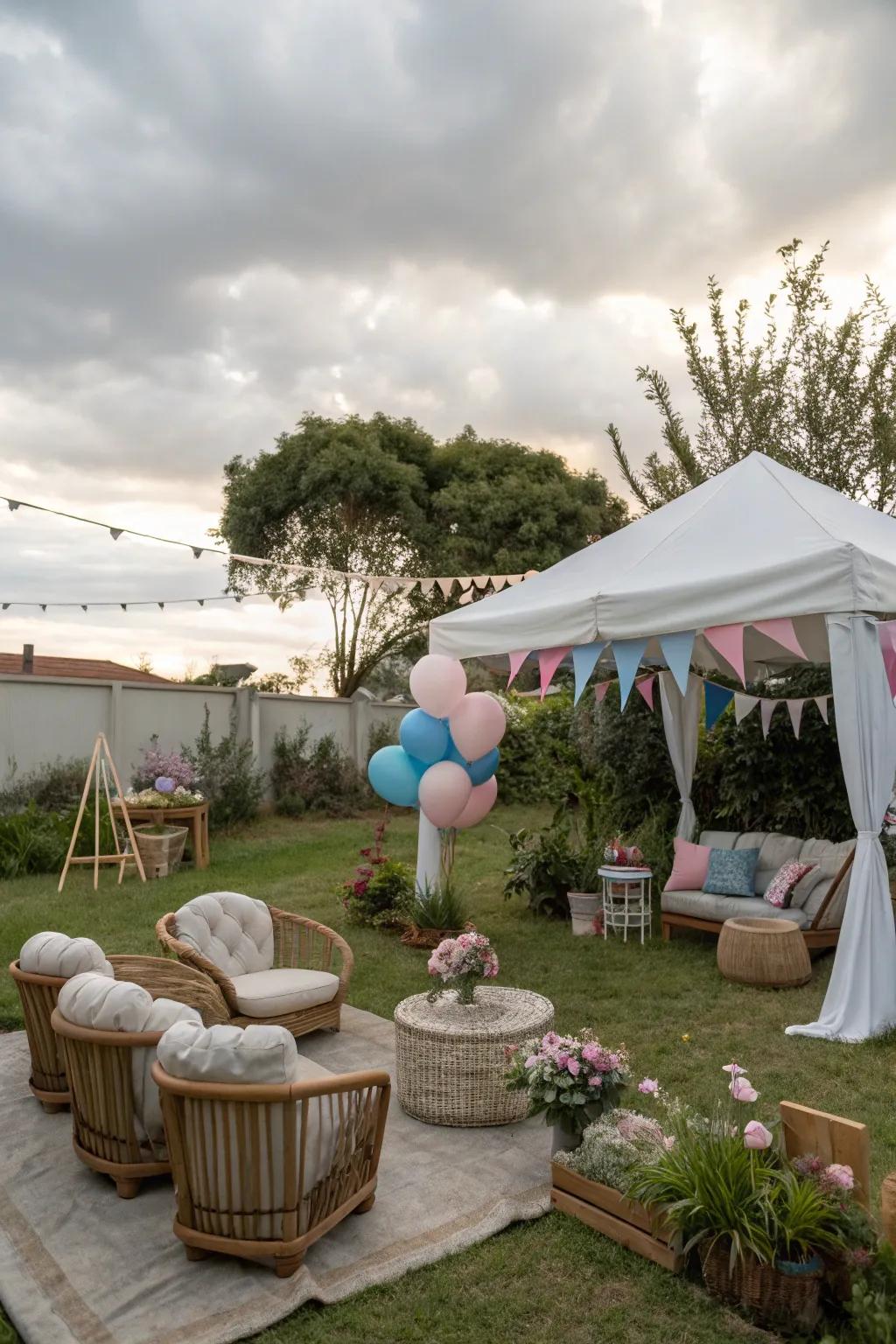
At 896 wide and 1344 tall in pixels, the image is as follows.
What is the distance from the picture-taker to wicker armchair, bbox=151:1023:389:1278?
9.21 ft

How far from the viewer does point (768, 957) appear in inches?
234

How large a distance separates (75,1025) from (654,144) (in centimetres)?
723

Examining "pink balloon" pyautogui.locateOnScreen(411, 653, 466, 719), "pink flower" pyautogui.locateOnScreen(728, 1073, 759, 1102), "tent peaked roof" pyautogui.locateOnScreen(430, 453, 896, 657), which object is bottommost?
"pink flower" pyautogui.locateOnScreen(728, 1073, 759, 1102)

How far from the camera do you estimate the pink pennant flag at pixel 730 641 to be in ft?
18.1

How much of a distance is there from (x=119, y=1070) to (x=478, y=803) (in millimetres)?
4068

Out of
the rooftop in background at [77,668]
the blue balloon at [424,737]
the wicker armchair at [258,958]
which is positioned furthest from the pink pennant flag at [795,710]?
the rooftop in background at [77,668]

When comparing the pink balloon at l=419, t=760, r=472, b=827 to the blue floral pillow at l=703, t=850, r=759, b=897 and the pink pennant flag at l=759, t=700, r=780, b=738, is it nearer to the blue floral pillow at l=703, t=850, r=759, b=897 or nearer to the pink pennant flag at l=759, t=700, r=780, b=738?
the blue floral pillow at l=703, t=850, r=759, b=897

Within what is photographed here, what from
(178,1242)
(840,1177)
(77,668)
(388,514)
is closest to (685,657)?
(840,1177)

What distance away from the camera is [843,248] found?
1109 centimetres

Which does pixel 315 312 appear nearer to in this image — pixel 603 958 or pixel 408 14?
pixel 408 14

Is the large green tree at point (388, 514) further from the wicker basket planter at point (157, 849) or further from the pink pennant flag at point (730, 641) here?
the pink pennant flag at point (730, 641)

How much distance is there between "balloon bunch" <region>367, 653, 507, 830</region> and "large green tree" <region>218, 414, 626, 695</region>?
37.6 feet

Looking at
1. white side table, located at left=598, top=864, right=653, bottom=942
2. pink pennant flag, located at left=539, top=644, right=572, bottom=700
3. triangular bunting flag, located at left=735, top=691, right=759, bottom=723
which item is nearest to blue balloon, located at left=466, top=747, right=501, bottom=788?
pink pennant flag, located at left=539, top=644, right=572, bottom=700

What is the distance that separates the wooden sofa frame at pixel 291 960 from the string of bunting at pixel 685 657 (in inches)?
84.9
